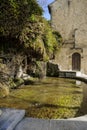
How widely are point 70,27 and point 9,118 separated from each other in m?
29.9

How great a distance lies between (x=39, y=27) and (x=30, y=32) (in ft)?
1.64

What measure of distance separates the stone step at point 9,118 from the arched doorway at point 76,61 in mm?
27815

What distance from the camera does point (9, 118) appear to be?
4762 millimetres

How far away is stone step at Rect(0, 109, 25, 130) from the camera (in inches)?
172

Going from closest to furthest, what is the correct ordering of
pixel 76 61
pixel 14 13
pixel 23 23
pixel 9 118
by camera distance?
pixel 9 118
pixel 14 13
pixel 23 23
pixel 76 61

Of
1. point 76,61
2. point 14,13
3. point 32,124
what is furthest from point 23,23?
point 76,61

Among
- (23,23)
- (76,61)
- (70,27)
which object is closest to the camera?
(23,23)

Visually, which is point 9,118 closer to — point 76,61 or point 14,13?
point 14,13

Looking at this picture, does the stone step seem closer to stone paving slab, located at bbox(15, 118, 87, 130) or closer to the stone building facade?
stone paving slab, located at bbox(15, 118, 87, 130)

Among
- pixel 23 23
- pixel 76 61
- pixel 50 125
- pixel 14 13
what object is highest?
pixel 14 13

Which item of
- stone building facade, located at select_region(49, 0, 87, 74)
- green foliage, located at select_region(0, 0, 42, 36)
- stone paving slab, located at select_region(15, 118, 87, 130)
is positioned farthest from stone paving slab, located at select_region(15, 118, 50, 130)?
stone building facade, located at select_region(49, 0, 87, 74)

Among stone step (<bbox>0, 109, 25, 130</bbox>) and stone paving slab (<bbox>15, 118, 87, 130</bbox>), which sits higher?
stone step (<bbox>0, 109, 25, 130</bbox>)

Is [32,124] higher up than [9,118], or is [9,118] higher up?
[9,118]

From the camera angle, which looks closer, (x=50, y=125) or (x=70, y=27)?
(x=50, y=125)
